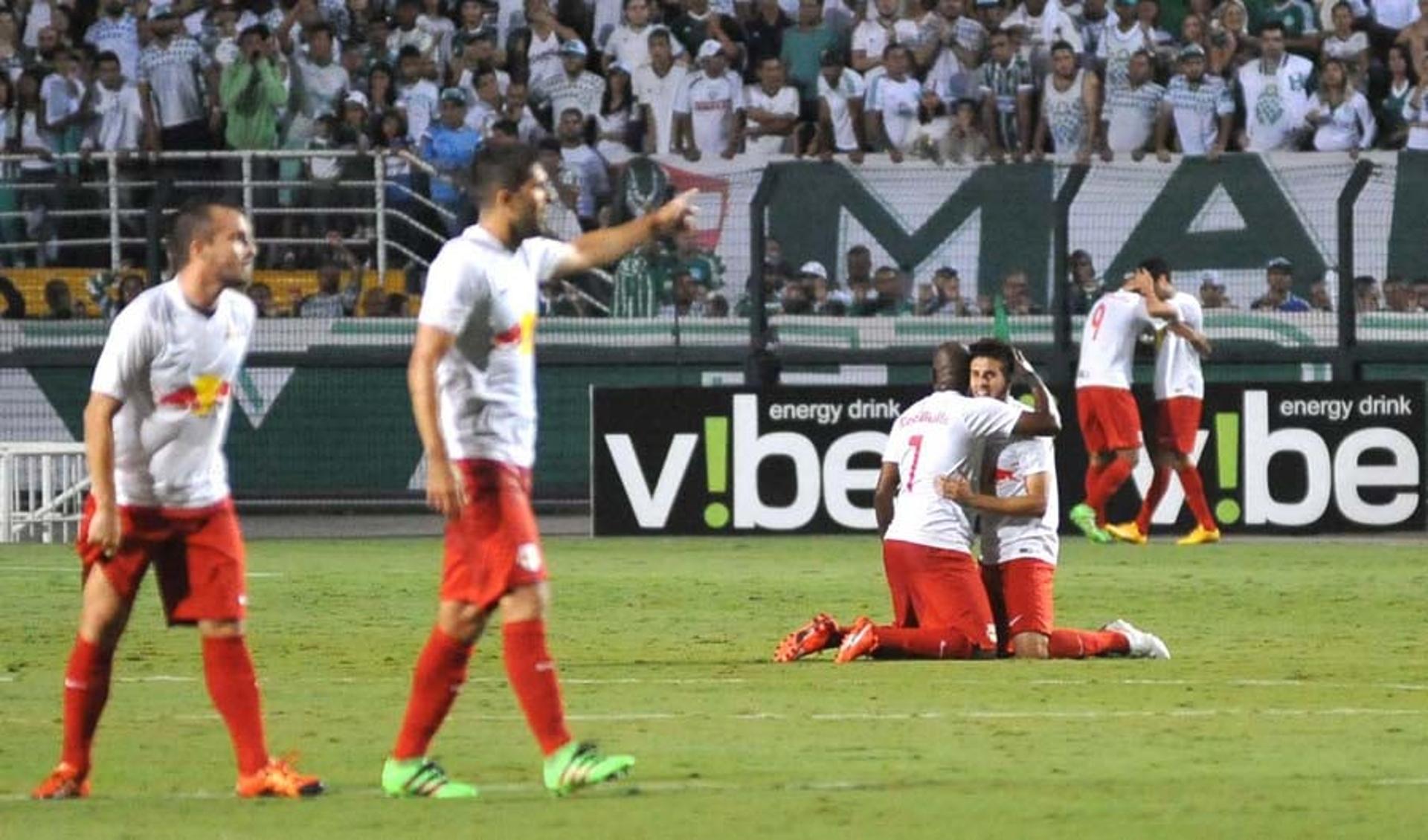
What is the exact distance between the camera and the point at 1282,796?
25.6ft

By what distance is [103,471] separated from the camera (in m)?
7.87

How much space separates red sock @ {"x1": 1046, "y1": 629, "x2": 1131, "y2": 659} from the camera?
12211 mm

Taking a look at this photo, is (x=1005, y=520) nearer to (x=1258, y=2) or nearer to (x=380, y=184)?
(x=380, y=184)

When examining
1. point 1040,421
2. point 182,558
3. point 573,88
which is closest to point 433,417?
point 182,558

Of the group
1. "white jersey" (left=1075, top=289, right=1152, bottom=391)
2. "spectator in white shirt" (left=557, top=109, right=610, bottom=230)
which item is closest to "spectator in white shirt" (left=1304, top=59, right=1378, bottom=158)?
"white jersey" (left=1075, top=289, right=1152, bottom=391)

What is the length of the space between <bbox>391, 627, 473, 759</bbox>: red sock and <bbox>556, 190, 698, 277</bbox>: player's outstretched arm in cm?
118

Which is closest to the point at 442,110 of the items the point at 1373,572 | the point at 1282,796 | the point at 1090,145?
the point at 1090,145

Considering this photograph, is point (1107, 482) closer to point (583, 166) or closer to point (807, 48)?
point (583, 166)

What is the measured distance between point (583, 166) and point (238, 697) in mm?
16945

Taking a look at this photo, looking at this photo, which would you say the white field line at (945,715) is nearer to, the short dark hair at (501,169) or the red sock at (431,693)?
the red sock at (431,693)

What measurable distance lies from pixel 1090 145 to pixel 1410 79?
3.10 metres

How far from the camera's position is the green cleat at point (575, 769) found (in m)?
7.75

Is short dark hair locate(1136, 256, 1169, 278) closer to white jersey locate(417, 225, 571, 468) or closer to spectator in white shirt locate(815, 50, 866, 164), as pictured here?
spectator in white shirt locate(815, 50, 866, 164)

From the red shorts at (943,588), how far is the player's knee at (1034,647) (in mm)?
187
